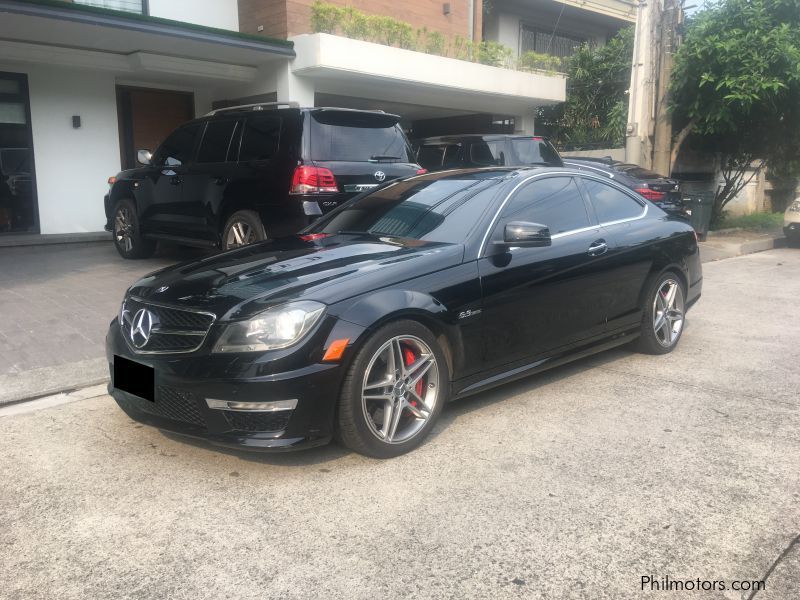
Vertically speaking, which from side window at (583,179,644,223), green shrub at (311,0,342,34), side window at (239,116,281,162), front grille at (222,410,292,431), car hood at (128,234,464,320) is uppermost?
green shrub at (311,0,342,34)

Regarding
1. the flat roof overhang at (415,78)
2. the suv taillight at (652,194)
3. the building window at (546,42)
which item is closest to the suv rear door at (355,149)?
the flat roof overhang at (415,78)

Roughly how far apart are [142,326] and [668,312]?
4.16 m

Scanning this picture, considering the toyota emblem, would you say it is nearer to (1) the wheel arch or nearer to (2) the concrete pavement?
(2) the concrete pavement

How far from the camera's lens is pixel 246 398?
11.7 ft

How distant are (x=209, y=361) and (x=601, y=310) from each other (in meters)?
2.94

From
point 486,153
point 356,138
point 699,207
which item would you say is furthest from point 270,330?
point 699,207

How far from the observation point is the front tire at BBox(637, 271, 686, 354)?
230 inches

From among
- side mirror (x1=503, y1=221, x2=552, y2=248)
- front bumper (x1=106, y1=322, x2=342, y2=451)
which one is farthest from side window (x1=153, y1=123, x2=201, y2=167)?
front bumper (x1=106, y1=322, x2=342, y2=451)

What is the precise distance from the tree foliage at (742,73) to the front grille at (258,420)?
521 inches

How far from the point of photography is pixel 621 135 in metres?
18.8

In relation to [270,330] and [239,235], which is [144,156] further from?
[270,330]

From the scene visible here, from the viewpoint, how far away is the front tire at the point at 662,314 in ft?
19.2

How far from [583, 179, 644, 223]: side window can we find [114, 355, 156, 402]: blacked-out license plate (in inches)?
134

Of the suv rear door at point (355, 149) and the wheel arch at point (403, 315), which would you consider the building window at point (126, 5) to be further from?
A: the wheel arch at point (403, 315)
